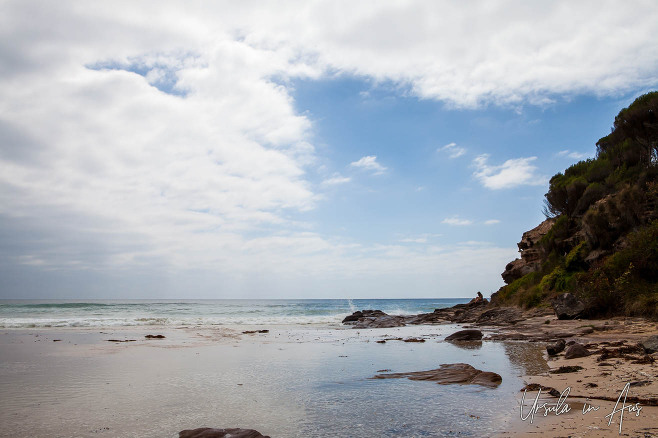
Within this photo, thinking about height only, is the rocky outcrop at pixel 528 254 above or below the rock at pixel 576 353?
above

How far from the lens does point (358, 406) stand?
6953 mm

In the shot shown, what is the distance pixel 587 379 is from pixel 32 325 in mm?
33211

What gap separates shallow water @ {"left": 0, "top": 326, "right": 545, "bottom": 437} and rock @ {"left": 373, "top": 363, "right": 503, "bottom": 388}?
302 mm

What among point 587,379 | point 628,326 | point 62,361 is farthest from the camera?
point 628,326

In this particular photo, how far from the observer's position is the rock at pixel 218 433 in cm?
532

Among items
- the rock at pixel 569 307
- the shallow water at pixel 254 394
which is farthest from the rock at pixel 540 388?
the rock at pixel 569 307

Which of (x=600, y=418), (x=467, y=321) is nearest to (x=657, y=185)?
(x=467, y=321)

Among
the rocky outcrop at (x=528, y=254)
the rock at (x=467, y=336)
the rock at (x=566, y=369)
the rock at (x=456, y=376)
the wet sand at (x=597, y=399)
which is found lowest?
the rock at (x=467, y=336)

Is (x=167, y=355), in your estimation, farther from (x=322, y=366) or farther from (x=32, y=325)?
(x=32, y=325)

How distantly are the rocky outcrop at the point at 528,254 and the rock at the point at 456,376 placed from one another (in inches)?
1114

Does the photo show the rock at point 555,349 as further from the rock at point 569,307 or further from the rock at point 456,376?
the rock at point 569,307

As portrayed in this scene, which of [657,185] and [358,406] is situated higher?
[657,185]

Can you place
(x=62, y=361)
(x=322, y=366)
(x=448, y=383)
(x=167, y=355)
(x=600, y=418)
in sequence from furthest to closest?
1. (x=167, y=355)
2. (x=62, y=361)
3. (x=322, y=366)
4. (x=448, y=383)
5. (x=600, y=418)

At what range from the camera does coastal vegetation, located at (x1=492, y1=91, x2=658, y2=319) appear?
1770 cm
